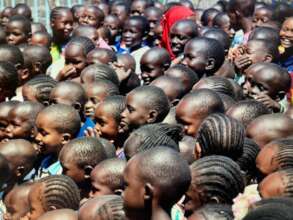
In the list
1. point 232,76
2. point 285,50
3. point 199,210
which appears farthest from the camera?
point 285,50

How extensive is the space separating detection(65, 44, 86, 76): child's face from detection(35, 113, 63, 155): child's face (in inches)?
68.8

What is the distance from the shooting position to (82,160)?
441 cm

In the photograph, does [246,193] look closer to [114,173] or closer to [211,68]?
[114,173]

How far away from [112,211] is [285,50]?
160 inches

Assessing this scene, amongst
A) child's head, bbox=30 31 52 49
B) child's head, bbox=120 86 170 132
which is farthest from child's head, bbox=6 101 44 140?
child's head, bbox=30 31 52 49

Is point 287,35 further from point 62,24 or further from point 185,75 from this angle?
point 62,24

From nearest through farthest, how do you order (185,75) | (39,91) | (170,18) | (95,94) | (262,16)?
1. (95,94)
2. (185,75)
3. (39,91)
4. (262,16)
5. (170,18)

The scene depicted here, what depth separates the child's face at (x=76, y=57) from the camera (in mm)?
6871

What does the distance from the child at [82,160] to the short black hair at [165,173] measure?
135cm

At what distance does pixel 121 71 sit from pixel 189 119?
206 centimetres

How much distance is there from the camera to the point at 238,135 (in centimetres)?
394

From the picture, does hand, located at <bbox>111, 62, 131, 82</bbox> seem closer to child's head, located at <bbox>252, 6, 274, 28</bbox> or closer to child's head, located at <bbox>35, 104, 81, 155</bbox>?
child's head, located at <bbox>35, 104, 81, 155</bbox>

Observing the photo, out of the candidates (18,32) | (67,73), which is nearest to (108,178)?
(67,73)

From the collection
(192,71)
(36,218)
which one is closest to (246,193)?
(36,218)
